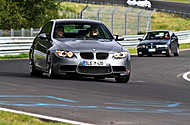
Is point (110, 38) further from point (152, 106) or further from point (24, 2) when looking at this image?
point (24, 2)

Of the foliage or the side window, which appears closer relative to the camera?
the side window

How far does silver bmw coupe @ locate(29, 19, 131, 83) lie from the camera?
14.2 meters

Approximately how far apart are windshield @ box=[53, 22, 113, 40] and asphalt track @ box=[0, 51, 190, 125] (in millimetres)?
1105

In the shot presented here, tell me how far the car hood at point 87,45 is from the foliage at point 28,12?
29.7m

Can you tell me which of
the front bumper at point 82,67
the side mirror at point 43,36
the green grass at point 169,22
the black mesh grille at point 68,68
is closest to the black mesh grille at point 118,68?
the front bumper at point 82,67

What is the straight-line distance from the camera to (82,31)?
1549 cm

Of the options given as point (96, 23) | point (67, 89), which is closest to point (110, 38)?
point (96, 23)

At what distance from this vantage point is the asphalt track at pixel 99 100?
28.5 ft

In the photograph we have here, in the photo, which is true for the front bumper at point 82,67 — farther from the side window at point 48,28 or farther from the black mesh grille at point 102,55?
the side window at point 48,28

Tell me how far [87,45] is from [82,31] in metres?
1.09

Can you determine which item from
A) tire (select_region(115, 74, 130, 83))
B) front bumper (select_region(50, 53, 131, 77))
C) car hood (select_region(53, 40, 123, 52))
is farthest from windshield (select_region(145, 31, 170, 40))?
front bumper (select_region(50, 53, 131, 77))

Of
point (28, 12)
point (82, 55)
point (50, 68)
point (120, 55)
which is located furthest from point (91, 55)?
point (28, 12)

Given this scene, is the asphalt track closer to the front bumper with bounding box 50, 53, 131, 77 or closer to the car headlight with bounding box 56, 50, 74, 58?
the front bumper with bounding box 50, 53, 131, 77

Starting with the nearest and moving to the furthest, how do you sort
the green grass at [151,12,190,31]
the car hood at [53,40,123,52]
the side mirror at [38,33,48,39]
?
the car hood at [53,40,123,52]
the side mirror at [38,33,48,39]
the green grass at [151,12,190,31]
